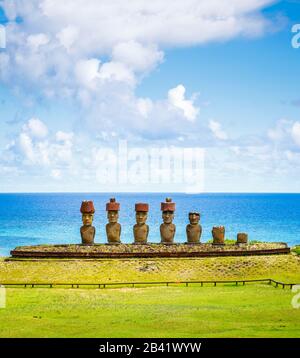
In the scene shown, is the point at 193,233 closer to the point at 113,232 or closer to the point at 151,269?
the point at 113,232

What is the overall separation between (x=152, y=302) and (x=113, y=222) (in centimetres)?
1631

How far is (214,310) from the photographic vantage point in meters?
32.1

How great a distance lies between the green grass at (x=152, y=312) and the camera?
2720 centimetres

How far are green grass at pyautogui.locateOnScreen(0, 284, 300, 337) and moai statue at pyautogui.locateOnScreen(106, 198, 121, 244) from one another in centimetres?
1086

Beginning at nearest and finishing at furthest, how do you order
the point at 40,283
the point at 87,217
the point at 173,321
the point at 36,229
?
the point at 173,321 → the point at 40,283 → the point at 87,217 → the point at 36,229

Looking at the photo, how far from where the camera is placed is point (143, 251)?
159ft

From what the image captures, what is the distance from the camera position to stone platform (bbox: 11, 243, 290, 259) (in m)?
47.8

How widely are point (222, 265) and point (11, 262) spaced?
1427 centimetres

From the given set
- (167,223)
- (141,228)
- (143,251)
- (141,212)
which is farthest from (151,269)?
(167,223)

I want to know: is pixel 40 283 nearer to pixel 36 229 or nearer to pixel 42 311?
pixel 42 311

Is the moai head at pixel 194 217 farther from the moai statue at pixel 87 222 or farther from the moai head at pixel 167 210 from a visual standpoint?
the moai statue at pixel 87 222

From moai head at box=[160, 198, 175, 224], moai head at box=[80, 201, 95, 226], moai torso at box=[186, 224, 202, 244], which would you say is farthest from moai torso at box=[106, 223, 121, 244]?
moai torso at box=[186, 224, 202, 244]
